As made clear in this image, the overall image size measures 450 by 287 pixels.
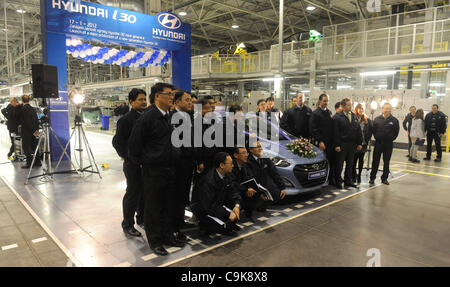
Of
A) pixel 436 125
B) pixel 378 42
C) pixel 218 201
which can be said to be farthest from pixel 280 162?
pixel 378 42

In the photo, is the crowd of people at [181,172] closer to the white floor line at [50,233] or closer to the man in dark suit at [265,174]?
the man in dark suit at [265,174]

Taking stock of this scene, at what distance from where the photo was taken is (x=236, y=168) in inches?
161

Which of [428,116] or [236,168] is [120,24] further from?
[428,116]

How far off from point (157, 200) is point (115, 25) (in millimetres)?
6883

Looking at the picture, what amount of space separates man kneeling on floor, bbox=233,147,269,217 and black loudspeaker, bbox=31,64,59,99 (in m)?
4.67

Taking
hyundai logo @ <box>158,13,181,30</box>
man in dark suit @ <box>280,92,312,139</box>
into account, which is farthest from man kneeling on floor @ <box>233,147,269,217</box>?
hyundai logo @ <box>158,13,181,30</box>

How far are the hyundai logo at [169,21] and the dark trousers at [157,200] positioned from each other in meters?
7.39

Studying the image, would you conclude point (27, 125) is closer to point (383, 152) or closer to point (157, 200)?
point (157, 200)

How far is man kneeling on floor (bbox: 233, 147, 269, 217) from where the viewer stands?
4070mm

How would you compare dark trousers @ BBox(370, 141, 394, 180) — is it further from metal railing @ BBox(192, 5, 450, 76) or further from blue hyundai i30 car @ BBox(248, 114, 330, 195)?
metal railing @ BBox(192, 5, 450, 76)

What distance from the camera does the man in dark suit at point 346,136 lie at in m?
5.79
